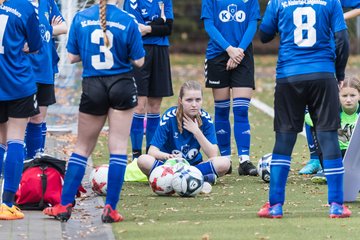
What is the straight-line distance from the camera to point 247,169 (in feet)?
39.7

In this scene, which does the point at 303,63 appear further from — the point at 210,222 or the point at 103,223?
the point at 103,223

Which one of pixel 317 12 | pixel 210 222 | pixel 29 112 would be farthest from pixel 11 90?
pixel 317 12

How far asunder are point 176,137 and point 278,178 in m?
2.28

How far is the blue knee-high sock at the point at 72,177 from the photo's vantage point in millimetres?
9016

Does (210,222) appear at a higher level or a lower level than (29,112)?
lower

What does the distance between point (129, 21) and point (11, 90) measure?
45.9 inches

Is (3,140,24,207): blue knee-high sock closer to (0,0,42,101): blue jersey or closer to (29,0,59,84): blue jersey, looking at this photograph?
(0,0,42,101): blue jersey

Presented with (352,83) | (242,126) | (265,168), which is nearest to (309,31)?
(352,83)

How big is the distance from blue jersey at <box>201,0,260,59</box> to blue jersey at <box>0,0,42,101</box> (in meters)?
3.32

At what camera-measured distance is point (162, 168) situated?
34.6 feet

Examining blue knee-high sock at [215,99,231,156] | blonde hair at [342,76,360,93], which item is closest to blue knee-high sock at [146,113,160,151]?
blue knee-high sock at [215,99,231,156]

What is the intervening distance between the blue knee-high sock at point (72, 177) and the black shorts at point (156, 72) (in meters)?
3.43

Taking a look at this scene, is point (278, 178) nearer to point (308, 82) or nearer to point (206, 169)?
point (308, 82)

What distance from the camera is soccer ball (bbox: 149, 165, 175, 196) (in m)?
10.4
